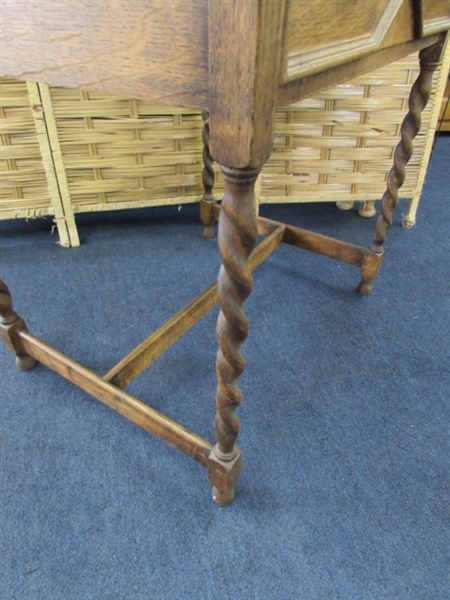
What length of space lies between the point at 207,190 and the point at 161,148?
6.8 inches

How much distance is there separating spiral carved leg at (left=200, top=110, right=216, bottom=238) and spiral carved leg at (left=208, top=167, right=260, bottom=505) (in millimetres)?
838

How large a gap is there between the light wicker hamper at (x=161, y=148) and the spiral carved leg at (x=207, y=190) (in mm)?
44

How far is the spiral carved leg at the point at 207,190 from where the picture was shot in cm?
129

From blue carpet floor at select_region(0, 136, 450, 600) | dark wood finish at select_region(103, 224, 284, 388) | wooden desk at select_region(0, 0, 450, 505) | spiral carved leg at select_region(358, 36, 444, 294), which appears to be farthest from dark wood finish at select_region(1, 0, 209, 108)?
spiral carved leg at select_region(358, 36, 444, 294)

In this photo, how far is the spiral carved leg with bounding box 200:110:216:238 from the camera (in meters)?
1.29

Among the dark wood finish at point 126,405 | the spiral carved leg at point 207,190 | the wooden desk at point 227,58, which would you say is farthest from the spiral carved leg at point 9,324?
the spiral carved leg at point 207,190

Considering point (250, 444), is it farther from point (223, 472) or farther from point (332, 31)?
point (332, 31)

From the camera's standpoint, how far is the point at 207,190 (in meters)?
1.38

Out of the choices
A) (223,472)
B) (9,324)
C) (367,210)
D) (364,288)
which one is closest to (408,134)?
(364,288)

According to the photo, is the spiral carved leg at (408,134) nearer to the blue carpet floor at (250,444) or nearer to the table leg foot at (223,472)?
the blue carpet floor at (250,444)

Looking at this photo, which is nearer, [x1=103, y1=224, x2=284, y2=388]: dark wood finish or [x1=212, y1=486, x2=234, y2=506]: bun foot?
[x1=212, y1=486, x2=234, y2=506]: bun foot

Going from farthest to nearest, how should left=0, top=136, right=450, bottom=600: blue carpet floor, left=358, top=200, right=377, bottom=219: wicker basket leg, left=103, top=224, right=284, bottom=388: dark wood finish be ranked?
left=358, top=200, right=377, bottom=219: wicker basket leg < left=103, top=224, right=284, bottom=388: dark wood finish < left=0, top=136, right=450, bottom=600: blue carpet floor

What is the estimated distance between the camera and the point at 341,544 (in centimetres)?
70

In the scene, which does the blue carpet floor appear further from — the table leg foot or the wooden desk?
the wooden desk
